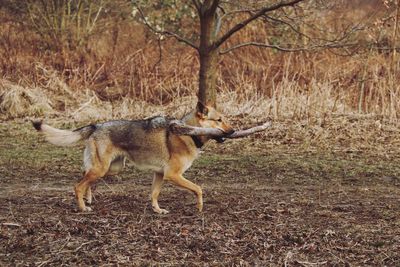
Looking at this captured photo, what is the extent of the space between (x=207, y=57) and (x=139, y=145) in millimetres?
5405

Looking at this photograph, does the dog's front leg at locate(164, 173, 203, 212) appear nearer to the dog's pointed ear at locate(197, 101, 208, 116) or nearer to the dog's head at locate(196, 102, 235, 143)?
the dog's head at locate(196, 102, 235, 143)

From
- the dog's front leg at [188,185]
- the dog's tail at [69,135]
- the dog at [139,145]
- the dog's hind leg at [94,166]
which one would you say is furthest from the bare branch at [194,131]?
the dog's tail at [69,135]

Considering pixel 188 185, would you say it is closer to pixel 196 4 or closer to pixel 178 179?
pixel 178 179

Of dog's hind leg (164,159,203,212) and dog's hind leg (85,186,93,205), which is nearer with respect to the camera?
dog's hind leg (164,159,203,212)

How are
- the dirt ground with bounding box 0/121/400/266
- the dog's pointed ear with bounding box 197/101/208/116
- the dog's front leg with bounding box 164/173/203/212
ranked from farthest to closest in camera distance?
the dog's pointed ear with bounding box 197/101/208/116
the dog's front leg with bounding box 164/173/203/212
the dirt ground with bounding box 0/121/400/266

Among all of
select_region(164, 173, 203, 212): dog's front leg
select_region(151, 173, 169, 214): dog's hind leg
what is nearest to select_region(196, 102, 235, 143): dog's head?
select_region(164, 173, 203, 212): dog's front leg

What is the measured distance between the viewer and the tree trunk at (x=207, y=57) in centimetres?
1240

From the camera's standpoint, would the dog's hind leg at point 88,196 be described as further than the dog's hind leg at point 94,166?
Yes

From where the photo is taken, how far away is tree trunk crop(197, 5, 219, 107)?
1240 cm

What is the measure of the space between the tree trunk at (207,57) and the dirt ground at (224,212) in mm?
1706

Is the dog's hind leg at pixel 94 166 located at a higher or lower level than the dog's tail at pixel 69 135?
lower

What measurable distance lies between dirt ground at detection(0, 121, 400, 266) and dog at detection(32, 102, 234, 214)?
0.36 m

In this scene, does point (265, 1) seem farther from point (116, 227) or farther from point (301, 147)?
point (116, 227)

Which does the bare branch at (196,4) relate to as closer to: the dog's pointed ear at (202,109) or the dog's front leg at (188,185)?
the dog's pointed ear at (202,109)
